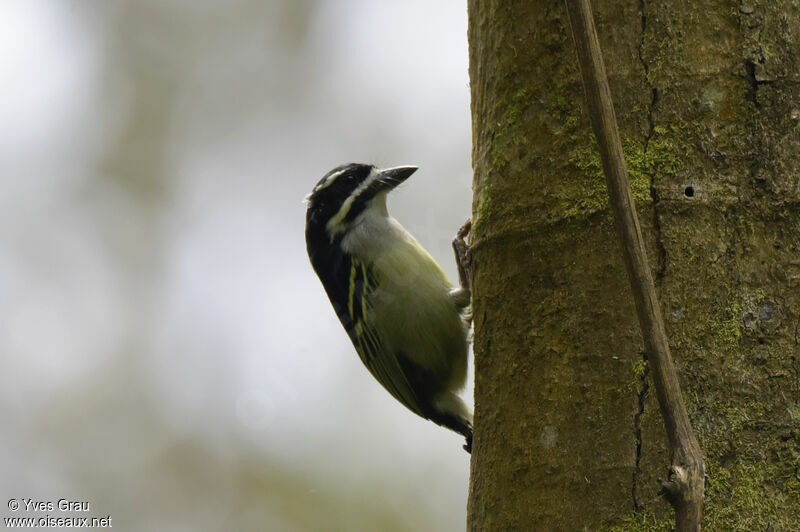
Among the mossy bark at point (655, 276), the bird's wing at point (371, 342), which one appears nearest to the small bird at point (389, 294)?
the bird's wing at point (371, 342)

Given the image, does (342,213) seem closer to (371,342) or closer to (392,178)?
(392,178)

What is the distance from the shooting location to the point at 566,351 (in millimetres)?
2416

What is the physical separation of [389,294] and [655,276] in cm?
291

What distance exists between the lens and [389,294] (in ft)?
16.8

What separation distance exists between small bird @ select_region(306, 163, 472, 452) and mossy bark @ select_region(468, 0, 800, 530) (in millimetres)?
2313

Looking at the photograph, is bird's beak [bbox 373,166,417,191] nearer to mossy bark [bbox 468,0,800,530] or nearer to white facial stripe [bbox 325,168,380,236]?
white facial stripe [bbox 325,168,380,236]

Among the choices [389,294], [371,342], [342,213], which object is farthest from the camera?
[342,213]

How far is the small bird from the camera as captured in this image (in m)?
5.02

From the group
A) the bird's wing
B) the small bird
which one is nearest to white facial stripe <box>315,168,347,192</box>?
the small bird

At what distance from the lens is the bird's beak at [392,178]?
5449mm

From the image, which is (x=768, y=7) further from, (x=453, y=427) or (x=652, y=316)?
(x=453, y=427)

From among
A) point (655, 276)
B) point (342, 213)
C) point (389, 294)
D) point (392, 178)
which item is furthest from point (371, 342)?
point (655, 276)

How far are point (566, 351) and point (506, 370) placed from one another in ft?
0.82

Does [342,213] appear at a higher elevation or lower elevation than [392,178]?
lower
